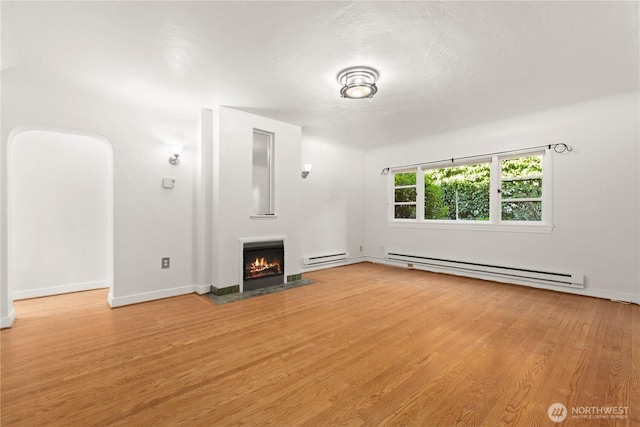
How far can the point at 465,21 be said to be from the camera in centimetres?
216

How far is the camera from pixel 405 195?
5.96 meters

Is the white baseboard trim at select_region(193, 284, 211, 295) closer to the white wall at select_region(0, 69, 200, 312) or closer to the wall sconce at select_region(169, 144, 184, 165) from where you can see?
the white wall at select_region(0, 69, 200, 312)

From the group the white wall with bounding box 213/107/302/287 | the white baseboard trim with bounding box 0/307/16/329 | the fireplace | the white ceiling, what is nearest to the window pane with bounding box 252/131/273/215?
the white wall with bounding box 213/107/302/287

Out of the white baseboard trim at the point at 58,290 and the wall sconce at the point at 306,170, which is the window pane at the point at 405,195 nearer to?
the wall sconce at the point at 306,170

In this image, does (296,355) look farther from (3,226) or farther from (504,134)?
(504,134)

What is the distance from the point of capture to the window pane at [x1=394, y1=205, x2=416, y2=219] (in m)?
5.82

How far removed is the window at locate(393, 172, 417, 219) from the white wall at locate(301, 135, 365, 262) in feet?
2.63

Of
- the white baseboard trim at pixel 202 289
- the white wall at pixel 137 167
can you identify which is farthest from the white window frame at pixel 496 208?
the white wall at pixel 137 167

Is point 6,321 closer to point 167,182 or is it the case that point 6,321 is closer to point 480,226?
point 167,182

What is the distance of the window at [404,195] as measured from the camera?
19.1 ft

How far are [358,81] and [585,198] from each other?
11.8ft

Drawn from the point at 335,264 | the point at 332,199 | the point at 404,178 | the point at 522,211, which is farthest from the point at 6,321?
the point at 522,211

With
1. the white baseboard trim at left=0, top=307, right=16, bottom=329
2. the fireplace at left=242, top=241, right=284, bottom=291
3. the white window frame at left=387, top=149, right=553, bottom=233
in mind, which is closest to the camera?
the white baseboard trim at left=0, top=307, right=16, bottom=329

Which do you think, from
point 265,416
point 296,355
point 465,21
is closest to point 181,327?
point 296,355
